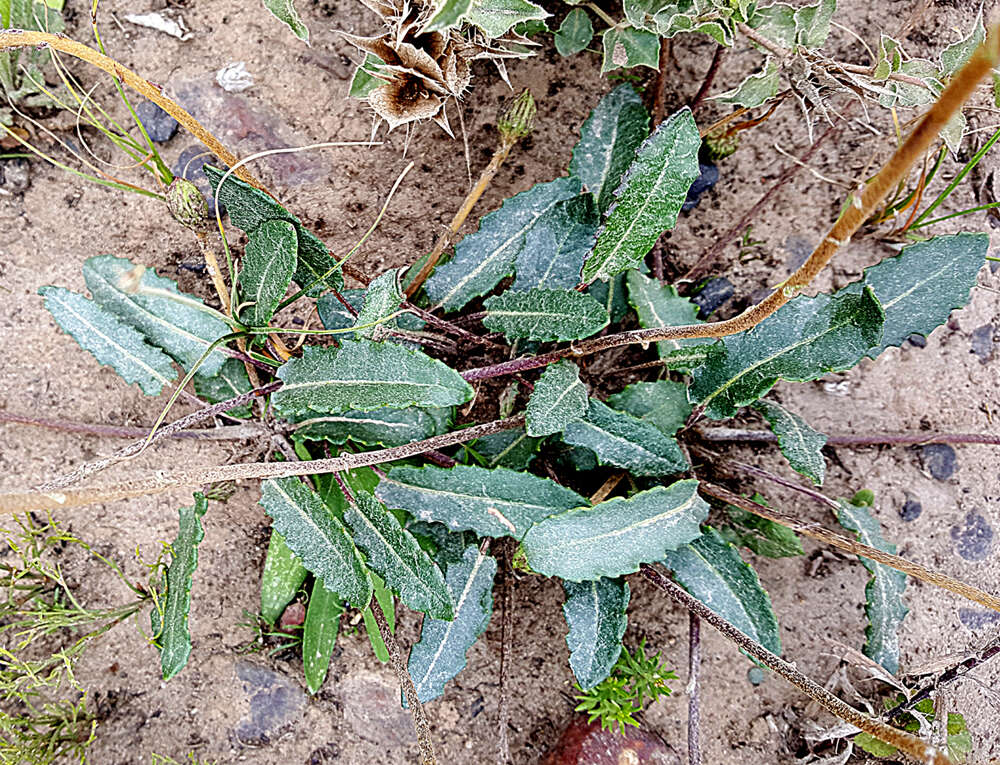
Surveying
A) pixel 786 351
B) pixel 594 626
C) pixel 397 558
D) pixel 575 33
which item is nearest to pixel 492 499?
pixel 397 558

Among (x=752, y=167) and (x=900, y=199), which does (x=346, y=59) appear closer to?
(x=752, y=167)

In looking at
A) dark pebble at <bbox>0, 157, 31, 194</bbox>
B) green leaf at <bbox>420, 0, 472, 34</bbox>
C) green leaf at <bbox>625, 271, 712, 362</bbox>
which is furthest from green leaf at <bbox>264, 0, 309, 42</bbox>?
dark pebble at <bbox>0, 157, 31, 194</bbox>

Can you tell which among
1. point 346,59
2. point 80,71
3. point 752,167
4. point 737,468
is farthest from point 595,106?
point 80,71

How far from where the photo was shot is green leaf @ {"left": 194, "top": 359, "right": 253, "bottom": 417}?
1.39m

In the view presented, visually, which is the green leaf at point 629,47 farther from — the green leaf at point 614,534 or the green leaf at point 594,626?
the green leaf at point 594,626

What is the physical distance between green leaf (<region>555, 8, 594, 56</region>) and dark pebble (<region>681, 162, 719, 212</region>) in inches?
13.3

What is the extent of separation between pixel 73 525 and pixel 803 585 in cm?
145

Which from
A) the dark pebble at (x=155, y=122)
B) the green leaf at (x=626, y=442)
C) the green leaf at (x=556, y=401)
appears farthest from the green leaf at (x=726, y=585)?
the dark pebble at (x=155, y=122)

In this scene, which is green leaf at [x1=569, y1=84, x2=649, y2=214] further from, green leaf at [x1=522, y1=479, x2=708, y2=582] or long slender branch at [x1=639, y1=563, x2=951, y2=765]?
long slender branch at [x1=639, y1=563, x2=951, y2=765]

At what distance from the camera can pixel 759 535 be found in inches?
54.8

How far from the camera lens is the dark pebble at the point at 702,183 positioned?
1491 mm

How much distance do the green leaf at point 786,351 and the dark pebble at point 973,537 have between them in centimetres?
61

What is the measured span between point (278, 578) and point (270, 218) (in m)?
0.69

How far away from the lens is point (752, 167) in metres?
1.51
